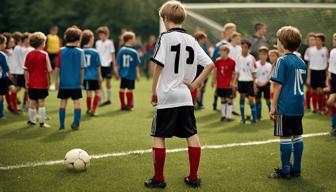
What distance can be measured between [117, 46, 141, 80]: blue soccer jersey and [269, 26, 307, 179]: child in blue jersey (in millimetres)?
7318

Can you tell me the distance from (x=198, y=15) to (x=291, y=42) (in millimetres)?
10697

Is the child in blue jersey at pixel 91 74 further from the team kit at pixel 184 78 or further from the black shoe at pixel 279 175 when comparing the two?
the black shoe at pixel 279 175

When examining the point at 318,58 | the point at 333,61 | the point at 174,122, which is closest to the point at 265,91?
the point at 333,61

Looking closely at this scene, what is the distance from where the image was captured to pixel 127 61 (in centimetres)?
1316

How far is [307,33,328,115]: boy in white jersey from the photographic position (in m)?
12.4

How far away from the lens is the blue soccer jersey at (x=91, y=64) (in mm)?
11766

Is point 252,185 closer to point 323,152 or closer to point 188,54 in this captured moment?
point 188,54

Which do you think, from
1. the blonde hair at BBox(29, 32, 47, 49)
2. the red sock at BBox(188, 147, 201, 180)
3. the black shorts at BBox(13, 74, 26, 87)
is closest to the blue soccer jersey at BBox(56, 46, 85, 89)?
the blonde hair at BBox(29, 32, 47, 49)

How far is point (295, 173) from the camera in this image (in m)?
6.30

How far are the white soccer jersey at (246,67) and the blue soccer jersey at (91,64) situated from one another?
3395 millimetres

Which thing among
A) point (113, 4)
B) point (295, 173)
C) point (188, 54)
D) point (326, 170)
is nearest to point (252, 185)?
point (295, 173)

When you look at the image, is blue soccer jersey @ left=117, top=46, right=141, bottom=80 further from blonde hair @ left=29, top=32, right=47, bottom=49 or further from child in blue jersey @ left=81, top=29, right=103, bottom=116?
blonde hair @ left=29, top=32, right=47, bottom=49

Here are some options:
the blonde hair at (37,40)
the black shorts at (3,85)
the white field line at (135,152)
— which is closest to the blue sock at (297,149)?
the white field line at (135,152)

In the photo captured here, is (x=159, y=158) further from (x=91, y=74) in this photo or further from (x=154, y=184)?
Result: (x=91, y=74)
